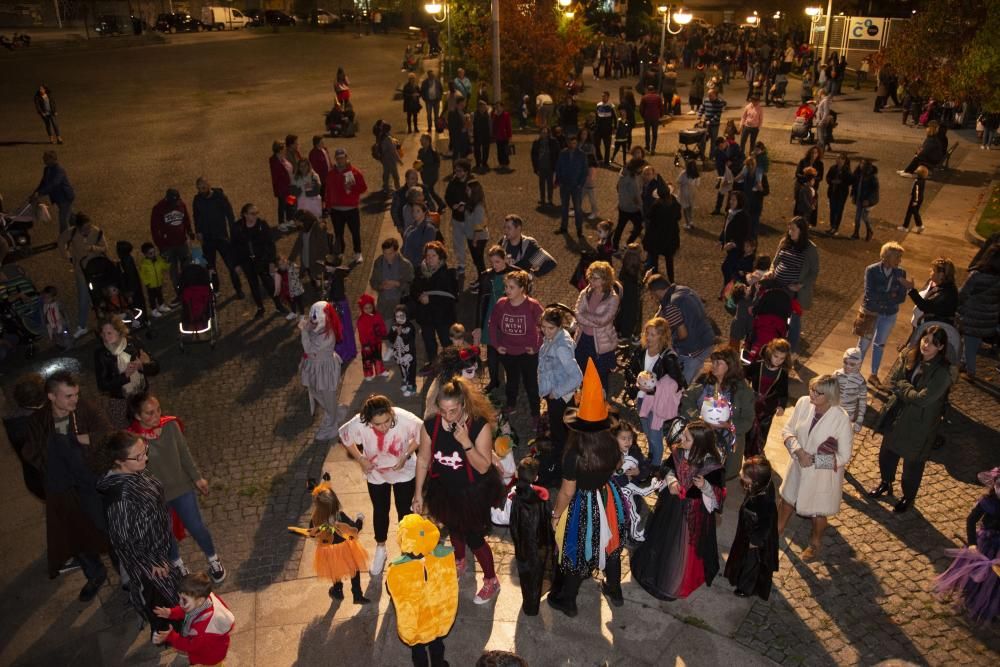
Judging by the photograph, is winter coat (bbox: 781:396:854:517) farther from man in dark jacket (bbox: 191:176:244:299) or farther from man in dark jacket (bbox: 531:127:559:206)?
man in dark jacket (bbox: 531:127:559:206)

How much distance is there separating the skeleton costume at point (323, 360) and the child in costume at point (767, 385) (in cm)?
438

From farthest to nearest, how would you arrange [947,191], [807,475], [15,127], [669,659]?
1. [15,127]
2. [947,191]
3. [807,475]
4. [669,659]

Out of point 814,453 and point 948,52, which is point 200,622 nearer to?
point 814,453

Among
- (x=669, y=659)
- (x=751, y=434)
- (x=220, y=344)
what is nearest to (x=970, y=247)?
(x=751, y=434)

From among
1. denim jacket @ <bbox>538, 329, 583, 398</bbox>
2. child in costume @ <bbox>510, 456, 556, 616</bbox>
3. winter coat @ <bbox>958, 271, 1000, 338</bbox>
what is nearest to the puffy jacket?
denim jacket @ <bbox>538, 329, 583, 398</bbox>

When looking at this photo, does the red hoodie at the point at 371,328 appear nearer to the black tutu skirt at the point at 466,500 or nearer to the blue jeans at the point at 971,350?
the black tutu skirt at the point at 466,500

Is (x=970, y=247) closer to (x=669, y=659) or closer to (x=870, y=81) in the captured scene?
(x=669, y=659)

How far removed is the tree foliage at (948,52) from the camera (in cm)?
1677

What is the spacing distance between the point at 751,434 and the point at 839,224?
9.59 meters

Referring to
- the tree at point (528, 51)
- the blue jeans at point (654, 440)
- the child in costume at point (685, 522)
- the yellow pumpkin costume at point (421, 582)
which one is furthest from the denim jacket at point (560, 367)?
the tree at point (528, 51)

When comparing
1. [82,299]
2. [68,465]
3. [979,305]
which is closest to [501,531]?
[68,465]

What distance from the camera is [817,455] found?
648cm

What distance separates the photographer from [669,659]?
584cm

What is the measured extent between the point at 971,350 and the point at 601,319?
5081 mm
